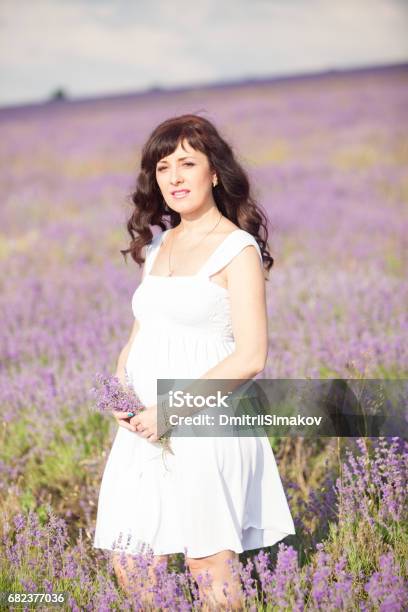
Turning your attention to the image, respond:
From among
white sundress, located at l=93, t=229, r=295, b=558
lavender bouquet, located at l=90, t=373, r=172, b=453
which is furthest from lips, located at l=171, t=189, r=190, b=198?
lavender bouquet, located at l=90, t=373, r=172, b=453

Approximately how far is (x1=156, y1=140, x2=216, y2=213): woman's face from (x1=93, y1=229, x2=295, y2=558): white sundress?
→ 0.78ft

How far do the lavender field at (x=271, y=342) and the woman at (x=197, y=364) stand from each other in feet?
0.45

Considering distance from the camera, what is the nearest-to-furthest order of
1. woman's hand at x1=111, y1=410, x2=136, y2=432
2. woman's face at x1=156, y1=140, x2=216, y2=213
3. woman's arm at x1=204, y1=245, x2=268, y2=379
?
woman's arm at x1=204, y1=245, x2=268, y2=379 → woman's hand at x1=111, y1=410, x2=136, y2=432 → woman's face at x1=156, y1=140, x2=216, y2=213

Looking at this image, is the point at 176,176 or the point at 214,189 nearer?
the point at 176,176

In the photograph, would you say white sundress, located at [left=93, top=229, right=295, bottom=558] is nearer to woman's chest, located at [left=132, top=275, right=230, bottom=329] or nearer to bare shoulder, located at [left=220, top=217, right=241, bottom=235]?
woman's chest, located at [left=132, top=275, right=230, bottom=329]

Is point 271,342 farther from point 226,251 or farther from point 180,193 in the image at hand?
point 226,251

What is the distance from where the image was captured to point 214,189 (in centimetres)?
241

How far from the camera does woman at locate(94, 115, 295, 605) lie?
1967 millimetres

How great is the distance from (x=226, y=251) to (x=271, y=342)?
2.35 m

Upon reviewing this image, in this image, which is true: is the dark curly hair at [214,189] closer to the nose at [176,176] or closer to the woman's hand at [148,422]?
the nose at [176,176]

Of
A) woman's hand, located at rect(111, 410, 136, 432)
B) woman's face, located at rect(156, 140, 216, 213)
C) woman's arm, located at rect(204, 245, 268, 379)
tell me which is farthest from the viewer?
woman's face, located at rect(156, 140, 216, 213)

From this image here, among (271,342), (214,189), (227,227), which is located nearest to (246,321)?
(227,227)

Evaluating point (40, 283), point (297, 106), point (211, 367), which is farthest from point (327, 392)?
point (297, 106)

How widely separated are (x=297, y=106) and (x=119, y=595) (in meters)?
16.1
